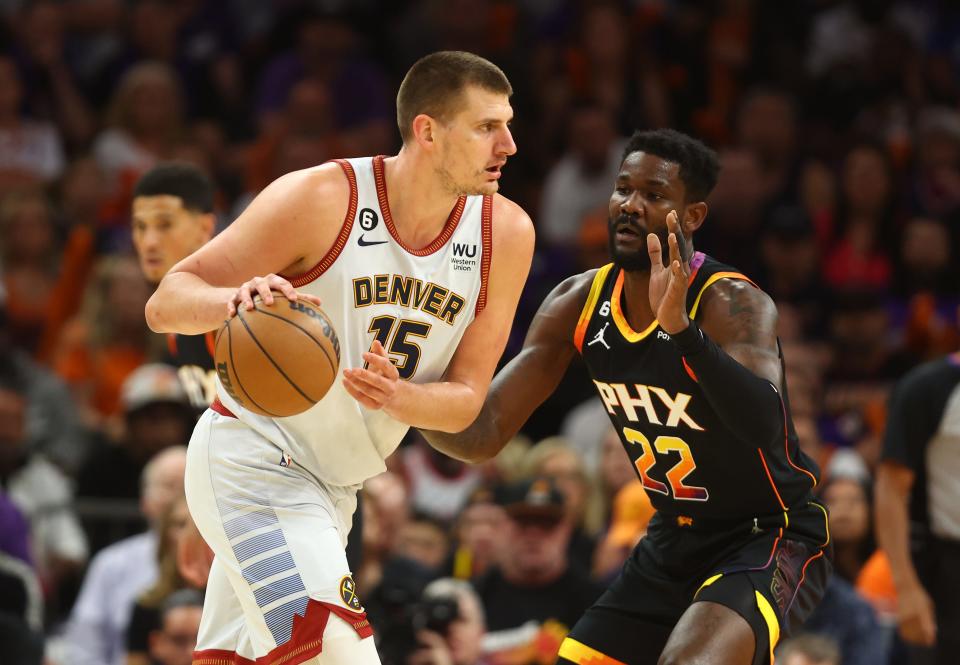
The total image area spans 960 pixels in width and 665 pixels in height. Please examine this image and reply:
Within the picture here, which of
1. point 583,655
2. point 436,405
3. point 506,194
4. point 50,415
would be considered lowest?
point 50,415

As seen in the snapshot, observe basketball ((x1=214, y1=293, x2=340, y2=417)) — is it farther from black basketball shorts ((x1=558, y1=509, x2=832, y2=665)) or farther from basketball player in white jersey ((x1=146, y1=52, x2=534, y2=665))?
black basketball shorts ((x1=558, y1=509, x2=832, y2=665))

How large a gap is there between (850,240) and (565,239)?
2.17 m

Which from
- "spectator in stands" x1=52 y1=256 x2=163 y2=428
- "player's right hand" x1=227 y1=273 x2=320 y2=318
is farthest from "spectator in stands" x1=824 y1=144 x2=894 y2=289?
"player's right hand" x1=227 y1=273 x2=320 y2=318

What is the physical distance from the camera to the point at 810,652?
731 centimetres

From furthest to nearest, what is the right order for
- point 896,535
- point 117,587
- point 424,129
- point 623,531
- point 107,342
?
point 107,342 < point 117,587 < point 623,531 < point 896,535 < point 424,129

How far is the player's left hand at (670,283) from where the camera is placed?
4855 millimetres

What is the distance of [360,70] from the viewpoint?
12.8 m

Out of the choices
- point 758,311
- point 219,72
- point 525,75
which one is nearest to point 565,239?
point 525,75

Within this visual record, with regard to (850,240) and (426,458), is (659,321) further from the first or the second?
Result: (850,240)

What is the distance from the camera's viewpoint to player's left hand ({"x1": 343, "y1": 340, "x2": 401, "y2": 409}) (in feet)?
15.4

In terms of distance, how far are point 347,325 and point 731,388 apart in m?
1.29

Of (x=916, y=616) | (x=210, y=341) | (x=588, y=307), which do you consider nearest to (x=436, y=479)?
(x=916, y=616)

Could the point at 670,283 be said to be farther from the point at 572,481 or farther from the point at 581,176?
the point at 581,176

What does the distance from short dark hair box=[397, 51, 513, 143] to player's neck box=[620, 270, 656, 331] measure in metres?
0.87
